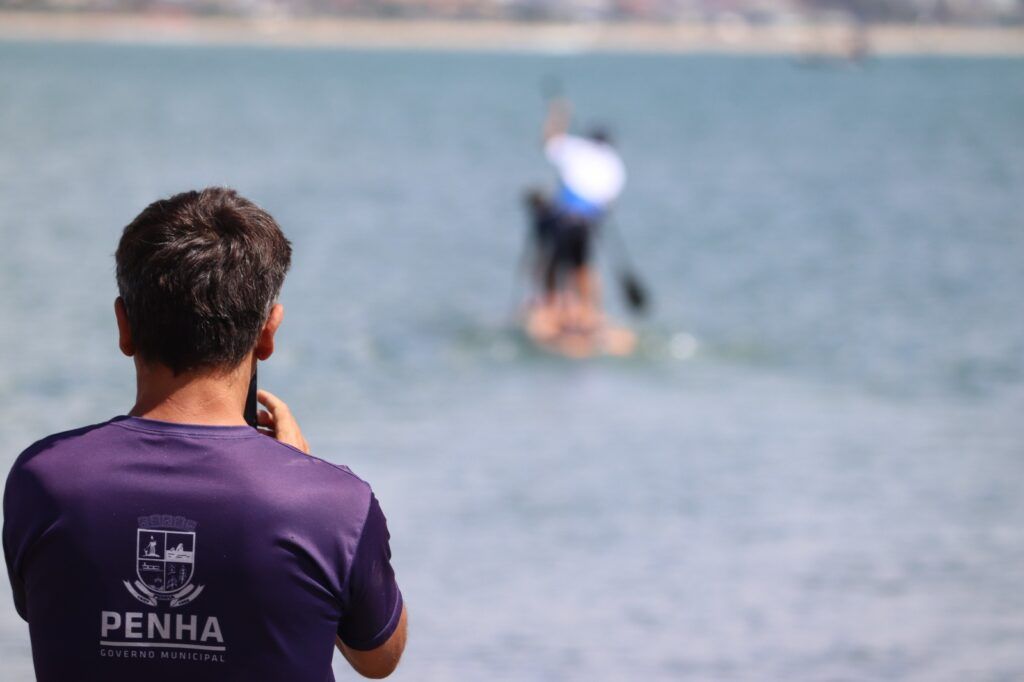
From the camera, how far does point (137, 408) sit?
212cm

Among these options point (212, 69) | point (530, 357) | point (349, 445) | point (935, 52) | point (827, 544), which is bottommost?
point (827, 544)

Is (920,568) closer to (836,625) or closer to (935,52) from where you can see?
(836,625)

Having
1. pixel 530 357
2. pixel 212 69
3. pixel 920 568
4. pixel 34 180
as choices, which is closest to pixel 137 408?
pixel 920 568

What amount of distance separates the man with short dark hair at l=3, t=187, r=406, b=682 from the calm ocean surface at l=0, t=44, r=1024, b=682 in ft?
10.8

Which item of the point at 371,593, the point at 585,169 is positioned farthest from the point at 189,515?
the point at 585,169

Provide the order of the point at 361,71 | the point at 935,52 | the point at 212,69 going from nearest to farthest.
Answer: the point at 212,69 → the point at 361,71 → the point at 935,52

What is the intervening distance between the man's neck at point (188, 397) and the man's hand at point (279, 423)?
15cm

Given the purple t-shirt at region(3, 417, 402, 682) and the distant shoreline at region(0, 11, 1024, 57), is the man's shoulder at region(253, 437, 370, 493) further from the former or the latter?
the distant shoreline at region(0, 11, 1024, 57)

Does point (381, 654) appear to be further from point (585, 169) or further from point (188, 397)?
point (585, 169)

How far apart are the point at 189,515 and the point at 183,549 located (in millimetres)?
45

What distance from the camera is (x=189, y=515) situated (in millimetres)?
2020

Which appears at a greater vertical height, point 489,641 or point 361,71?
point 361,71

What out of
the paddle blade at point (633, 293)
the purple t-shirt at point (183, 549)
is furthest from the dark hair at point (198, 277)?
the paddle blade at point (633, 293)

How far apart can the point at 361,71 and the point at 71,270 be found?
7812 centimetres
